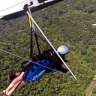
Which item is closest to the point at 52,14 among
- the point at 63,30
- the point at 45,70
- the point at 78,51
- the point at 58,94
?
the point at 63,30

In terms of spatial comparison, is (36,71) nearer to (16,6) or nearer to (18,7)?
(18,7)

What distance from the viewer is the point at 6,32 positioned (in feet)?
230

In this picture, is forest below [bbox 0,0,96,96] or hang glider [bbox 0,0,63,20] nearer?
hang glider [bbox 0,0,63,20]

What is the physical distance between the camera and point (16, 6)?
1606cm

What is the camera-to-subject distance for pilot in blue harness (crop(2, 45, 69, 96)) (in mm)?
18000

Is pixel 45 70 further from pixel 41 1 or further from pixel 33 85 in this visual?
pixel 33 85

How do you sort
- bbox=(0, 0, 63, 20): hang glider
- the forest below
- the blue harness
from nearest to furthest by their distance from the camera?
bbox=(0, 0, 63, 20): hang glider < the blue harness < the forest below

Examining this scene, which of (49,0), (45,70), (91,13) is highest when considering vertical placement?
A: (49,0)

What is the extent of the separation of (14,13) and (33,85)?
34579 mm

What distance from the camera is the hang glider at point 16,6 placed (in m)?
15.7

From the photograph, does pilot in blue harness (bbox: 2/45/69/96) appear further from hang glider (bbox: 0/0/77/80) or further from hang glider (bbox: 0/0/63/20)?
hang glider (bbox: 0/0/63/20)

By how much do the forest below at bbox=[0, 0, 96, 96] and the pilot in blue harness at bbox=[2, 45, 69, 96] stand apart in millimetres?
20356

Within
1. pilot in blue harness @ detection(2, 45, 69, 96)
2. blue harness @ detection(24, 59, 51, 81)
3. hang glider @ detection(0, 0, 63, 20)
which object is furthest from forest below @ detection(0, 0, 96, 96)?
hang glider @ detection(0, 0, 63, 20)

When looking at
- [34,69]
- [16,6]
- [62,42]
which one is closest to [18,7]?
[16,6]
